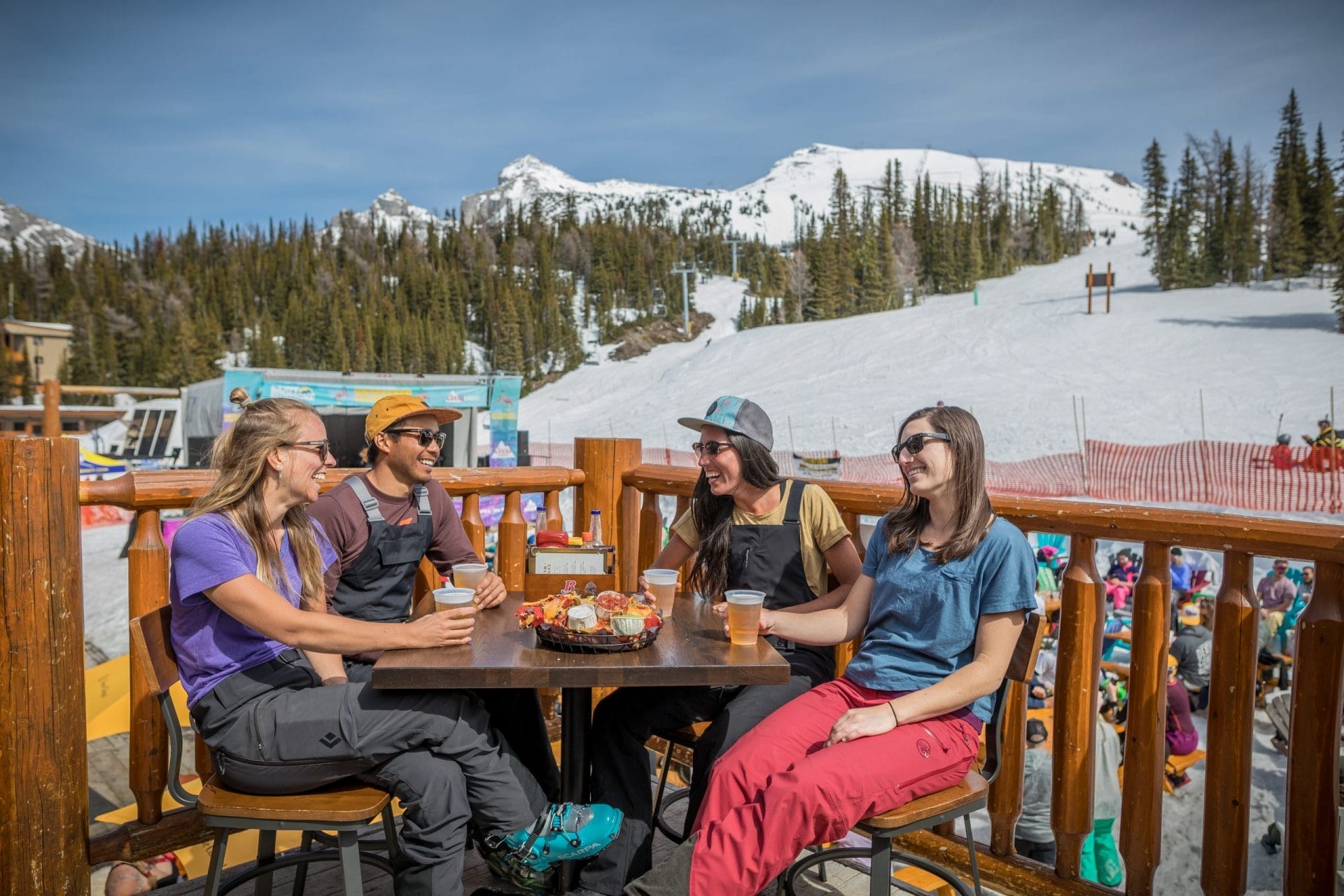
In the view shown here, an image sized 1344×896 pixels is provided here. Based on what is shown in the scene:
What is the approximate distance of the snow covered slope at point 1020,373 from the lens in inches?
1163

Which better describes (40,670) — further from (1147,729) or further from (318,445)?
(1147,729)

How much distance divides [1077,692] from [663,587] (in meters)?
1.21

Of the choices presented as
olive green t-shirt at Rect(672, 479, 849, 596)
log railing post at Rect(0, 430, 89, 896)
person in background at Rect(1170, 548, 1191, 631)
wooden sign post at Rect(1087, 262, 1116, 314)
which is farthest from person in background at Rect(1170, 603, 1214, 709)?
wooden sign post at Rect(1087, 262, 1116, 314)

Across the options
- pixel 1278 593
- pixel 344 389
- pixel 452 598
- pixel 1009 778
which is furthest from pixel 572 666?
pixel 344 389

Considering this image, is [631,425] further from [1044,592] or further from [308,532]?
[308,532]

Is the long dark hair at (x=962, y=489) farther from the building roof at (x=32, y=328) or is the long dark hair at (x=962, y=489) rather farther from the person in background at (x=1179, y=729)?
the building roof at (x=32, y=328)

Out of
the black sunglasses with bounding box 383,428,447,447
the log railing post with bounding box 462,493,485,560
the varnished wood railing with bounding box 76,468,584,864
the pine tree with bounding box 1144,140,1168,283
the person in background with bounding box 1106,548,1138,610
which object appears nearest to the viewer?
the varnished wood railing with bounding box 76,468,584,864

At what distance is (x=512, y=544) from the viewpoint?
3.72 meters

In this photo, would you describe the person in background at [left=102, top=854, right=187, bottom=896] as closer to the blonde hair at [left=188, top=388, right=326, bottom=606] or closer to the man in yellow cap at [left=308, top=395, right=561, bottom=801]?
the man in yellow cap at [left=308, top=395, right=561, bottom=801]

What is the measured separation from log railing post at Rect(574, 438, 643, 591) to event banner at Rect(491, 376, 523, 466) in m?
20.7

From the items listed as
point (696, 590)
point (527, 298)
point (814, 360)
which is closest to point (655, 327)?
point (527, 298)

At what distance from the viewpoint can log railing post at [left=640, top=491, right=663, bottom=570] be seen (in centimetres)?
386

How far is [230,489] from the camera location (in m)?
2.29

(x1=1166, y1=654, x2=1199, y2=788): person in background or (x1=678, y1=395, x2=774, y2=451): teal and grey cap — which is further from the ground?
(x1=678, y1=395, x2=774, y2=451): teal and grey cap
